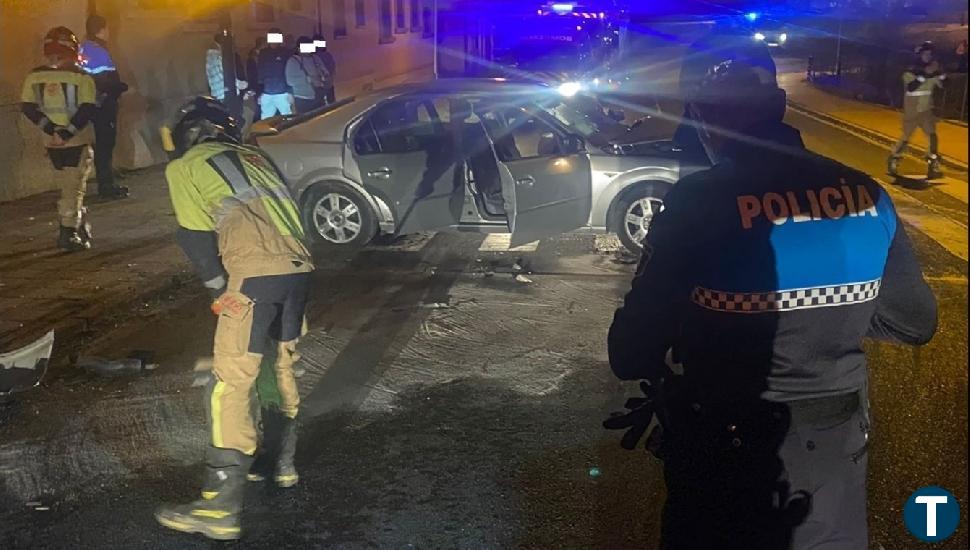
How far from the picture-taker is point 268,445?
13.9 ft

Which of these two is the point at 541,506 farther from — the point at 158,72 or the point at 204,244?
the point at 158,72

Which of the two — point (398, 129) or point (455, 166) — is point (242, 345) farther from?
point (398, 129)

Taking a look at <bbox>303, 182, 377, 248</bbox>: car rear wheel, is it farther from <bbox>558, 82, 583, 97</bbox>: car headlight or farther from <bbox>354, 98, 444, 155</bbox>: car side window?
<bbox>558, 82, 583, 97</bbox>: car headlight

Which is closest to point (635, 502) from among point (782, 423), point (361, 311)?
point (782, 423)

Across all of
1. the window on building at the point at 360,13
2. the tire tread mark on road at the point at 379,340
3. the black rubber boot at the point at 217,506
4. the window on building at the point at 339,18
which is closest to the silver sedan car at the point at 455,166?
the tire tread mark on road at the point at 379,340

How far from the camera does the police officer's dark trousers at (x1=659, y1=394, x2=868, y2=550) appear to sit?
197 cm

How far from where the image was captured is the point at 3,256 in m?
8.05

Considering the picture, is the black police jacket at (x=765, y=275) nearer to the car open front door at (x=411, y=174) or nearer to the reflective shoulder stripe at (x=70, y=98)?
the car open front door at (x=411, y=174)

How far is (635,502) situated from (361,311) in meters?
3.30

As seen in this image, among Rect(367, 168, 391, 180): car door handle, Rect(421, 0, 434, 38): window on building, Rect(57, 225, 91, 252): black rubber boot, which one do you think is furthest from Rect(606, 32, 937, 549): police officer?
Rect(421, 0, 434, 38): window on building

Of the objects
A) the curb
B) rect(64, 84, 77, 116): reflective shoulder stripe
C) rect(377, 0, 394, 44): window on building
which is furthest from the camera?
rect(377, 0, 394, 44): window on building

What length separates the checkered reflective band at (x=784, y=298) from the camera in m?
1.91

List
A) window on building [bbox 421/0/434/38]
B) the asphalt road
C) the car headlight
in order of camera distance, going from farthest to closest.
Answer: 1. window on building [bbox 421/0/434/38]
2. the car headlight
3. the asphalt road

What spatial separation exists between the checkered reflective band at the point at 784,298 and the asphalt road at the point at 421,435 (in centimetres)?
61
